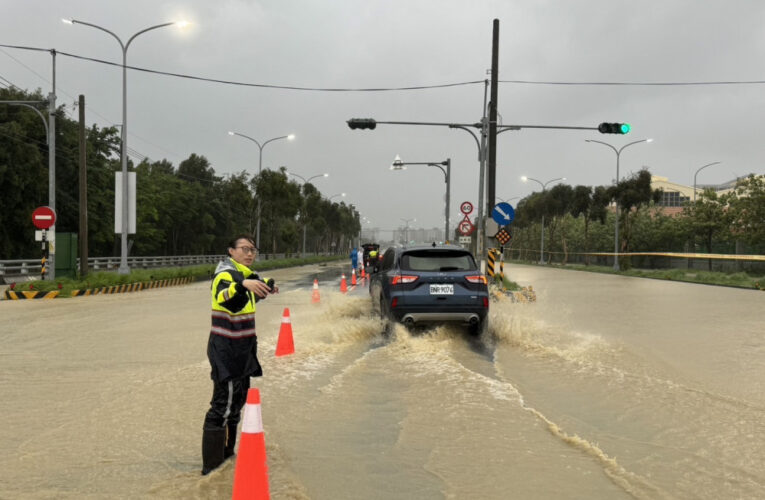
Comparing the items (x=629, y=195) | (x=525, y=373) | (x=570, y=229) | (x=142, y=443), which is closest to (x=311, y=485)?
(x=142, y=443)

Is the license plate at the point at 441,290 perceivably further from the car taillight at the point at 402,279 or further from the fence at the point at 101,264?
the fence at the point at 101,264

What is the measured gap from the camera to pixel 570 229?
8244 cm

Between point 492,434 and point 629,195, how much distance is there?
46.3m

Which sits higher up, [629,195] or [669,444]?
[629,195]

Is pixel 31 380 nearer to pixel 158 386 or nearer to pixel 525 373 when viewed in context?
pixel 158 386

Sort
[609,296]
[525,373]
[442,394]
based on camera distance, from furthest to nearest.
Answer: [609,296], [525,373], [442,394]

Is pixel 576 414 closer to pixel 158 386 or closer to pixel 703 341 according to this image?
pixel 158 386

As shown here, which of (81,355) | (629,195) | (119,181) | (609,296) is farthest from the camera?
(629,195)

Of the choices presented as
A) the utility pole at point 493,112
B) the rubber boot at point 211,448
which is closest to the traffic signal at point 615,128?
the utility pole at point 493,112

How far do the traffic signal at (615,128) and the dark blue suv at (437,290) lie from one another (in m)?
12.0

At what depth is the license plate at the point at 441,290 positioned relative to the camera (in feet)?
34.5

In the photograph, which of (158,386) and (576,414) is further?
(158,386)

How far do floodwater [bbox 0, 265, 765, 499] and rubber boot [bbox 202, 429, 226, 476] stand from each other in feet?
0.29

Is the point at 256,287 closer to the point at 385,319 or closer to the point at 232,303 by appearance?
the point at 232,303
